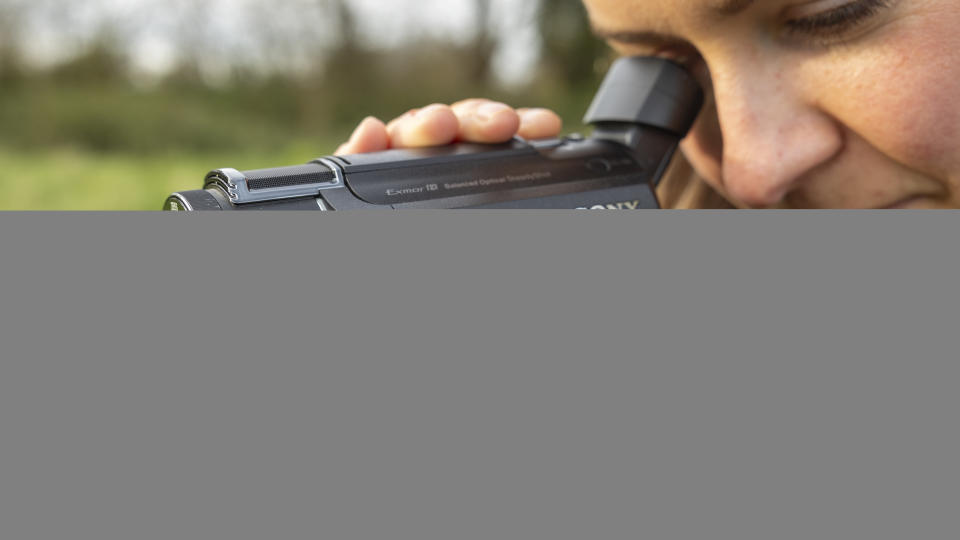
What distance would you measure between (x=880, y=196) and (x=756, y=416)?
0.45 metres

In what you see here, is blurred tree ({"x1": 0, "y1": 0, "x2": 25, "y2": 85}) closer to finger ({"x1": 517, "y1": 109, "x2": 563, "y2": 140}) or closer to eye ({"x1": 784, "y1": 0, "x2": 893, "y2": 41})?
finger ({"x1": 517, "y1": 109, "x2": 563, "y2": 140})

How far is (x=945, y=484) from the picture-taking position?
252 mm

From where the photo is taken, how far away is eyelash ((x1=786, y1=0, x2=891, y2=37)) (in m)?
0.56

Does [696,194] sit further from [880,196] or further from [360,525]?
[360,525]

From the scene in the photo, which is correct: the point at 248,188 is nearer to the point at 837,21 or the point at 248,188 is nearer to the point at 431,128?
the point at 431,128

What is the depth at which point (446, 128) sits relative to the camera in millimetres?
624

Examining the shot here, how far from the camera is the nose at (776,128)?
0.61m

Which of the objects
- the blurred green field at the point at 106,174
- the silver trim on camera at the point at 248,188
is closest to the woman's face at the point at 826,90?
the silver trim on camera at the point at 248,188

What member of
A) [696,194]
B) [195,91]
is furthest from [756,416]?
[195,91]

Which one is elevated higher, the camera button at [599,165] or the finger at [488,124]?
the finger at [488,124]

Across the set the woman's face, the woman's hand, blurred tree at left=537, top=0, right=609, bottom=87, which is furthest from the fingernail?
blurred tree at left=537, top=0, right=609, bottom=87

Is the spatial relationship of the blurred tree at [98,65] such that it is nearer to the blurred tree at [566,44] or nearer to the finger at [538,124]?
the blurred tree at [566,44]

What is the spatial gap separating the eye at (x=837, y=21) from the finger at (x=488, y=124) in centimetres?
20

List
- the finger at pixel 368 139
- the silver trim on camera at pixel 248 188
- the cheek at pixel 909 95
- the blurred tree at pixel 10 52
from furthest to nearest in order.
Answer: the blurred tree at pixel 10 52 → the finger at pixel 368 139 → the cheek at pixel 909 95 → the silver trim on camera at pixel 248 188
